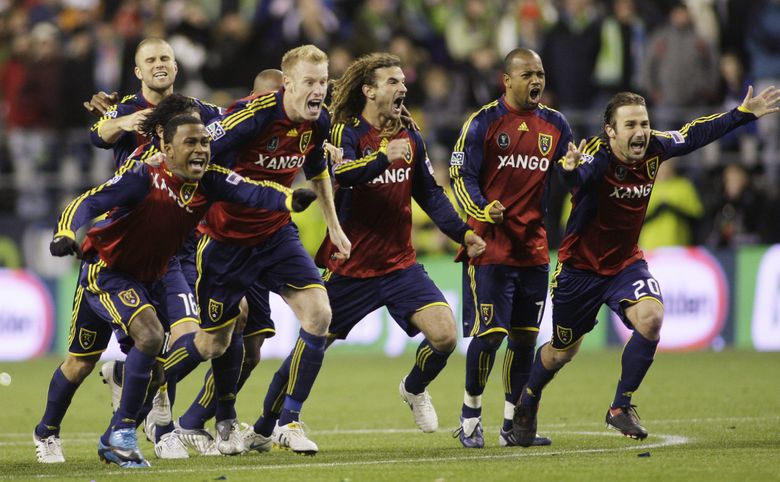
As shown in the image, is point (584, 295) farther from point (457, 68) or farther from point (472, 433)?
→ point (457, 68)

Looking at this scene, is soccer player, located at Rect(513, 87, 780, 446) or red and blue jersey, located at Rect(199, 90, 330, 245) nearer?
red and blue jersey, located at Rect(199, 90, 330, 245)

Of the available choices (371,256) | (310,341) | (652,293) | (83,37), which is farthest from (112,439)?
(83,37)

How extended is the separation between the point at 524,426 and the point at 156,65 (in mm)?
3781

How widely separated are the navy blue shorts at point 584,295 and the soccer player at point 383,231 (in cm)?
82

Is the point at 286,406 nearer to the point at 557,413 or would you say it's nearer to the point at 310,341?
the point at 310,341

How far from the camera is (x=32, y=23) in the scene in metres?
23.0

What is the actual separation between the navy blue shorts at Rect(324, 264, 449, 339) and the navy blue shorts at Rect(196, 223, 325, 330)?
565 millimetres

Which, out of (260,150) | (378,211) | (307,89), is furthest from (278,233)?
(307,89)

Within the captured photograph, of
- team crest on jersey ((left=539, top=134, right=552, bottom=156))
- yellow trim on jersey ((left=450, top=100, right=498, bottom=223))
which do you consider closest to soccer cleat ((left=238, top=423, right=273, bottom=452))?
yellow trim on jersey ((left=450, top=100, right=498, bottom=223))

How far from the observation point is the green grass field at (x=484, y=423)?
8430mm

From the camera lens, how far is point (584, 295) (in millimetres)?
10328

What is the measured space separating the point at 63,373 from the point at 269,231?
169cm

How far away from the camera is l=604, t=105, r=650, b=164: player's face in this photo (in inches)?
396

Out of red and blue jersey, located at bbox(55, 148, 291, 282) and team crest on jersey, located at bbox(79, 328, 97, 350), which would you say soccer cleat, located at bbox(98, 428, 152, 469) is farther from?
red and blue jersey, located at bbox(55, 148, 291, 282)
